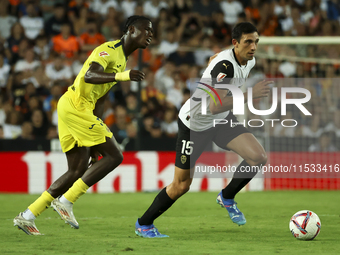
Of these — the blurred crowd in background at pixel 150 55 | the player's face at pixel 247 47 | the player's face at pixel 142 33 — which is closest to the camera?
the player's face at pixel 247 47

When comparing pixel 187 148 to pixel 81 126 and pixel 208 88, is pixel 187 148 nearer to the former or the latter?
pixel 208 88

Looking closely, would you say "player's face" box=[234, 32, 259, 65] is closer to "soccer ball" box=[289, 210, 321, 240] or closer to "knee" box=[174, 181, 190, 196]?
"knee" box=[174, 181, 190, 196]

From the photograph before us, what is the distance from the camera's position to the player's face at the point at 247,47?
5637 mm

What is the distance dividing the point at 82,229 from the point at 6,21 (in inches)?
355

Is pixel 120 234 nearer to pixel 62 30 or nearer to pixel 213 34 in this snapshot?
pixel 62 30

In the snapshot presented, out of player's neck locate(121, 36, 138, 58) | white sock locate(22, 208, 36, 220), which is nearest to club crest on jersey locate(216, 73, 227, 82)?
player's neck locate(121, 36, 138, 58)

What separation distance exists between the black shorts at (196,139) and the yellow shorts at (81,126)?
3.06 feet

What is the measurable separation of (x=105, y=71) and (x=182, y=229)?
2.03 metres

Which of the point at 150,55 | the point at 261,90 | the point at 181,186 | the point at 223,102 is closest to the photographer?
the point at 261,90

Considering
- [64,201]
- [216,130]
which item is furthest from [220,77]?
[64,201]

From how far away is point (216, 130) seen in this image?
5785 mm

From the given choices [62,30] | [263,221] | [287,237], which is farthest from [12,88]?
[287,237]

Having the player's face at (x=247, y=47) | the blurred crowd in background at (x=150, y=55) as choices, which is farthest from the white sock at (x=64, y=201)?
the blurred crowd in background at (x=150, y=55)

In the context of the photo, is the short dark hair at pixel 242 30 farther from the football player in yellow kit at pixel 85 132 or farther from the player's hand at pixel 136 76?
the player's hand at pixel 136 76
